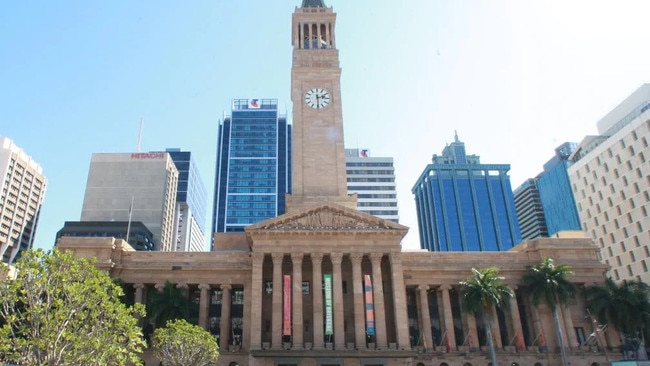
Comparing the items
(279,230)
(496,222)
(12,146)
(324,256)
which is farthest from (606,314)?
(12,146)

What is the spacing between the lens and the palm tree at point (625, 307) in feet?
193

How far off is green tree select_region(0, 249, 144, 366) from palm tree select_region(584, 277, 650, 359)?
176ft

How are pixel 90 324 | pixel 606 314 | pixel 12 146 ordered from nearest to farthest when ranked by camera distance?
pixel 90 324 → pixel 606 314 → pixel 12 146

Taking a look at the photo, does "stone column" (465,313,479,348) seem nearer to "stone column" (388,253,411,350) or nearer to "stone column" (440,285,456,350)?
"stone column" (440,285,456,350)

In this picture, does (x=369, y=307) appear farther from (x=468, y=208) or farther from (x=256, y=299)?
(x=468, y=208)

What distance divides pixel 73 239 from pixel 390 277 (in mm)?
40136

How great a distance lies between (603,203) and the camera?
9475cm

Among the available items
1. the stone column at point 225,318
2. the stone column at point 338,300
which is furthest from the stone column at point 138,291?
the stone column at point 338,300

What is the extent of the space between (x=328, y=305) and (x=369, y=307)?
4.69 meters

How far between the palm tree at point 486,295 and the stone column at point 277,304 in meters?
21.2

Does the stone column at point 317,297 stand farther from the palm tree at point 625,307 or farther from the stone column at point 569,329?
the palm tree at point 625,307

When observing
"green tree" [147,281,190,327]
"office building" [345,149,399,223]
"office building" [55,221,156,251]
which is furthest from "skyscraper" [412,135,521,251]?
"green tree" [147,281,190,327]

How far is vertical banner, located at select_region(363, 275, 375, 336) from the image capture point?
57562mm

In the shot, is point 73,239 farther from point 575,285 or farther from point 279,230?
point 575,285
